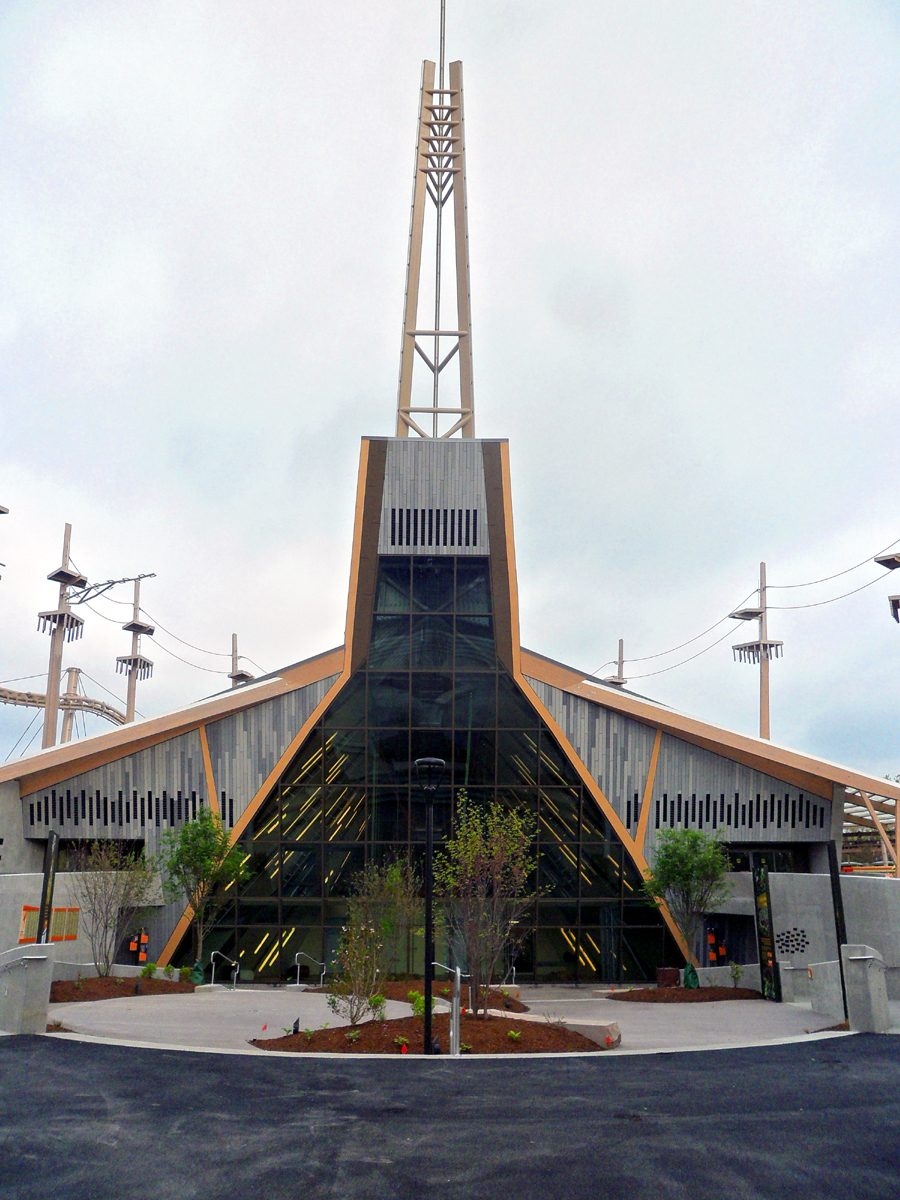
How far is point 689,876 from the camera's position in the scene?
28.8 metres

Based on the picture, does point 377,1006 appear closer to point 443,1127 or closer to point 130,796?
point 443,1127

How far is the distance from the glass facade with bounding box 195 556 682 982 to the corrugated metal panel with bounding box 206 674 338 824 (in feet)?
2.37

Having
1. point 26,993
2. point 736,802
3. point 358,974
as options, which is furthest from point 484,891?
point 736,802

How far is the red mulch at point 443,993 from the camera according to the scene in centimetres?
2179

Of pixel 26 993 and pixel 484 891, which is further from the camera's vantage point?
pixel 484 891

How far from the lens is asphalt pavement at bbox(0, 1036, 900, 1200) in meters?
8.33

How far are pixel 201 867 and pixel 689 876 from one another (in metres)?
15.0

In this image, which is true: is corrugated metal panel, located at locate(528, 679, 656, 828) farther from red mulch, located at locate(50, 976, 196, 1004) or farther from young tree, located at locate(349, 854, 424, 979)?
red mulch, located at locate(50, 976, 196, 1004)

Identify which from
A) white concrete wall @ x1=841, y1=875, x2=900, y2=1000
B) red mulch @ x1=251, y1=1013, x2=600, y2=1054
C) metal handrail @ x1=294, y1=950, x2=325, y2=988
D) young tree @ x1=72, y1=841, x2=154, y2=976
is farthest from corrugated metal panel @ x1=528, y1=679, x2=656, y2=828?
red mulch @ x1=251, y1=1013, x2=600, y2=1054

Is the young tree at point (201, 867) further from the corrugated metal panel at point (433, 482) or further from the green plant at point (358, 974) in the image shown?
the green plant at point (358, 974)

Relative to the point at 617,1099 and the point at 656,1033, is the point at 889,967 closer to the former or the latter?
the point at 656,1033

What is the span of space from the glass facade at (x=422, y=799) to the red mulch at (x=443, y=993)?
6.80 ft

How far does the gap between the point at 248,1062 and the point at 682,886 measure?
18.5 metres

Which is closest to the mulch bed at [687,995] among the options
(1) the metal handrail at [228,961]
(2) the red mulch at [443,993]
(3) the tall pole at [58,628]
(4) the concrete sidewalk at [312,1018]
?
(4) the concrete sidewalk at [312,1018]
